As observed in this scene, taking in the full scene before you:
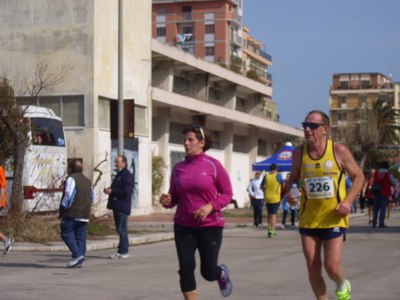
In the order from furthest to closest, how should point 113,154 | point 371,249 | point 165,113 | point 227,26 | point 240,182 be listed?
point 227,26 < point 240,182 < point 165,113 < point 113,154 < point 371,249

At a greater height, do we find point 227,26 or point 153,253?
point 227,26

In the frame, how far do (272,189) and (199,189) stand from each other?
459 inches

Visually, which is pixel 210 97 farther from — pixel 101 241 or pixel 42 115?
pixel 101 241

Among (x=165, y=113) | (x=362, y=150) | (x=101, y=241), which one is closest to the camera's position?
(x=101, y=241)

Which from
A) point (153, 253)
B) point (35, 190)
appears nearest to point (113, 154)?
point (35, 190)

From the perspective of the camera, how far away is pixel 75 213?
11234 millimetres

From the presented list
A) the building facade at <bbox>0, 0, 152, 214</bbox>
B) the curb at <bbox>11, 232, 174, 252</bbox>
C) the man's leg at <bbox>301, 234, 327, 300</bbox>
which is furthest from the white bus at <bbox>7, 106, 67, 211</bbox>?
the man's leg at <bbox>301, 234, 327, 300</bbox>

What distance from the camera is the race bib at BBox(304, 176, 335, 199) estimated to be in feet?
21.0

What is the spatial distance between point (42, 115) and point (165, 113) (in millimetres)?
13752

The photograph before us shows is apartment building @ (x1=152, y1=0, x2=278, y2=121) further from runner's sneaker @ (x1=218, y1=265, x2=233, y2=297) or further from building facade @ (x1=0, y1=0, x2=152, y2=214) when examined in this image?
runner's sneaker @ (x1=218, y1=265, x2=233, y2=297)

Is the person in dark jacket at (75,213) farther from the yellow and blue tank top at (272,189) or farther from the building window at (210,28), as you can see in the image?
the building window at (210,28)

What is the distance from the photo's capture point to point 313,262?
641 cm

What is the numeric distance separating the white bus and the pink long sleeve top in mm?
11241

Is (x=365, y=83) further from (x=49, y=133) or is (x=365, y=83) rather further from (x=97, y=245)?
(x=97, y=245)
